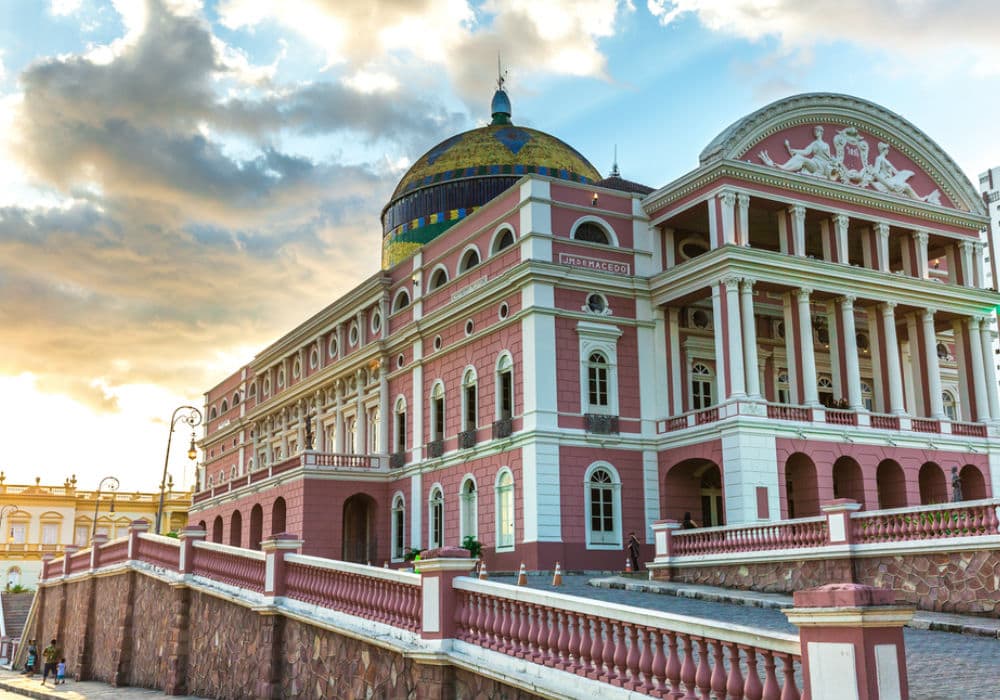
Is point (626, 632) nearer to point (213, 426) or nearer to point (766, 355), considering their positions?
point (766, 355)

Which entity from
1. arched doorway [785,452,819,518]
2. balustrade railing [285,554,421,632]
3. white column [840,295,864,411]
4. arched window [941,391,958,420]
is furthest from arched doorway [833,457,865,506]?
balustrade railing [285,554,421,632]

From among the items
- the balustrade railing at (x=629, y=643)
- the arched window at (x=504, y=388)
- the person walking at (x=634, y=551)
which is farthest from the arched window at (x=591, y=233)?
the balustrade railing at (x=629, y=643)

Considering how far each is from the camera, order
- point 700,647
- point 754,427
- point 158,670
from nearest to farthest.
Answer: point 700,647 < point 158,670 < point 754,427

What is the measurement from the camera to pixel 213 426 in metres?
58.2

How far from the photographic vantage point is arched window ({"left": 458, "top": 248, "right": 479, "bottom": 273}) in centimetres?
3275

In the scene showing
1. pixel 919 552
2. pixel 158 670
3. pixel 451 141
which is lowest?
pixel 158 670

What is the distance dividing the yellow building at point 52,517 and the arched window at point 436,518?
44.0 m

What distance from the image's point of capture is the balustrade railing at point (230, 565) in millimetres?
18141

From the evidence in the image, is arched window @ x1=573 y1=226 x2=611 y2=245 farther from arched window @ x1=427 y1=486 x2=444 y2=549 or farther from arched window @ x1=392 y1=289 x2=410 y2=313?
arched window @ x1=427 y1=486 x2=444 y2=549

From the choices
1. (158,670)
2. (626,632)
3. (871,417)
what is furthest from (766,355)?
(626,632)

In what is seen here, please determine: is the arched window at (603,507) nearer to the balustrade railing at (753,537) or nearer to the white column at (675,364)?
the white column at (675,364)

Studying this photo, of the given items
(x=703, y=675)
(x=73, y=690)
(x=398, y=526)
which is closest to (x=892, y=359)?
(x=398, y=526)

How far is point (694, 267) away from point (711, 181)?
241 cm

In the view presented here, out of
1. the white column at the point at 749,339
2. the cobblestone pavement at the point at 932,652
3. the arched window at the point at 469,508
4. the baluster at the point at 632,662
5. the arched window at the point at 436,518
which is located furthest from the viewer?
the arched window at the point at 436,518
